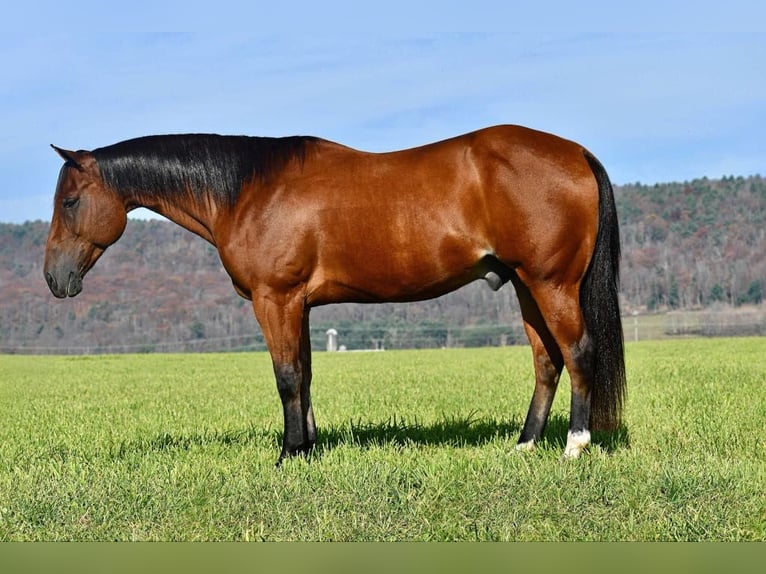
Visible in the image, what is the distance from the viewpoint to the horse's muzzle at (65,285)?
22.8 ft

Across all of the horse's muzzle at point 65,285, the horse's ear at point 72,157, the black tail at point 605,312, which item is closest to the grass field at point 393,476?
the black tail at point 605,312

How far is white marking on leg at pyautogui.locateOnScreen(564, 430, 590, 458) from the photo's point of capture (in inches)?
242

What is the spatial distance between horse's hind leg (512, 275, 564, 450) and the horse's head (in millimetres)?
3509

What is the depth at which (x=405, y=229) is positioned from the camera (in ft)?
20.5

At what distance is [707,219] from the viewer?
118 m

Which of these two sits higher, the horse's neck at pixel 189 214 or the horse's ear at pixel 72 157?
the horse's ear at pixel 72 157

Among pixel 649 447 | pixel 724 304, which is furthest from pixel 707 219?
pixel 649 447

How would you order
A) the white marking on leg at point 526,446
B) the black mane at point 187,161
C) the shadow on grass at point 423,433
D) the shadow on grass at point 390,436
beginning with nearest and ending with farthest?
1. the white marking on leg at point 526,446
2. the black mane at point 187,161
3. the shadow on grass at point 390,436
4. the shadow on grass at point 423,433

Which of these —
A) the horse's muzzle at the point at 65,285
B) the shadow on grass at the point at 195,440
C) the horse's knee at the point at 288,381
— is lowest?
the shadow on grass at the point at 195,440

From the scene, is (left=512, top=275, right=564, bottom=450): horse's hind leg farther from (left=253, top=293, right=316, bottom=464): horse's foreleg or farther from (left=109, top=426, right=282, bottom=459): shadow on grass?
(left=109, top=426, right=282, bottom=459): shadow on grass

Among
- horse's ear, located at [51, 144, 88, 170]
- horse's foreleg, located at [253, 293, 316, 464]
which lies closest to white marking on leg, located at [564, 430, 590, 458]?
horse's foreleg, located at [253, 293, 316, 464]

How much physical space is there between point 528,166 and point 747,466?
2.66 metres

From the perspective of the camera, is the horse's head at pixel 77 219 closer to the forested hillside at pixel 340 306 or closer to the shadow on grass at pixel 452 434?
the shadow on grass at pixel 452 434

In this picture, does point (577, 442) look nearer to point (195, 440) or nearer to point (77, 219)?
point (195, 440)
